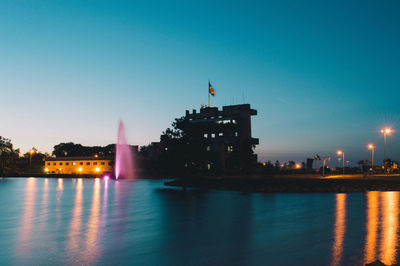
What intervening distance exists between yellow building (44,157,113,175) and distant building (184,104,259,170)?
3362 centimetres

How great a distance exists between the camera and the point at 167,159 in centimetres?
4850

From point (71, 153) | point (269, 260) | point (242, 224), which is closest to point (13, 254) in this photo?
point (269, 260)

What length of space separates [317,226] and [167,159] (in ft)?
111

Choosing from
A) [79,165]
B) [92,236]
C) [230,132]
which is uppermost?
[230,132]

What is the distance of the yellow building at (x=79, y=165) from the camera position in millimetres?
112500

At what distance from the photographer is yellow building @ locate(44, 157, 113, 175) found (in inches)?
4429

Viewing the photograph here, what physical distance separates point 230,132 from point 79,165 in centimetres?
5432

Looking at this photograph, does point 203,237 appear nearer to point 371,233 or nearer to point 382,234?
point 371,233

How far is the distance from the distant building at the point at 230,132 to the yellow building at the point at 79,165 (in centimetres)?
3362

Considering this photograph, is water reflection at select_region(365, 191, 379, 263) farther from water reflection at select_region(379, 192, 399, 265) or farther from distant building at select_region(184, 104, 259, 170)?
distant building at select_region(184, 104, 259, 170)

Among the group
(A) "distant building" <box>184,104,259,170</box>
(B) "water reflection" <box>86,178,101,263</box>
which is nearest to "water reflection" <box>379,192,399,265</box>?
(B) "water reflection" <box>86,178,101,263</box>

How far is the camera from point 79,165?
118 meters

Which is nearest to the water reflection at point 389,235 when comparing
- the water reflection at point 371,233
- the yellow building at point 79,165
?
the water reflection at point 371,233

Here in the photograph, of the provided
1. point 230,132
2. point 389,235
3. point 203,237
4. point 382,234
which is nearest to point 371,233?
point 382,234
